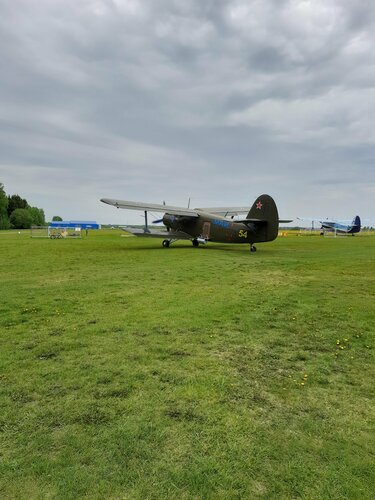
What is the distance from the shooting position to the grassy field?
8.07 feet

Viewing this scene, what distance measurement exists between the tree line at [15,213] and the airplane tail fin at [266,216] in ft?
316

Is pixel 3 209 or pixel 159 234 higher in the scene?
pixel 3 209

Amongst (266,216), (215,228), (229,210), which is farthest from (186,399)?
(229,210)

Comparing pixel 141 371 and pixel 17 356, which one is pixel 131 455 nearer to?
pixel 141 371

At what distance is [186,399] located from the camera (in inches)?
139

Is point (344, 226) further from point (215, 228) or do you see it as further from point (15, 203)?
point (15, 203)

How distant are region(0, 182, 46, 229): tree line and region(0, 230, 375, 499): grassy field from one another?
349 ft

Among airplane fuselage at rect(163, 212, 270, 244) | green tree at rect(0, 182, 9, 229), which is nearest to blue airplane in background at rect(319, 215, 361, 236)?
airplane fuselage at rect(163, 212, 270, 244)

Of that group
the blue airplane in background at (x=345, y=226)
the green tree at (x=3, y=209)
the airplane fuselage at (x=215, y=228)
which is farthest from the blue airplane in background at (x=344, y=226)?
the green tree at (x=3, y=209)

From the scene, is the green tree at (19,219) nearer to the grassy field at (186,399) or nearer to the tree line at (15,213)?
the tree line at (15,213)

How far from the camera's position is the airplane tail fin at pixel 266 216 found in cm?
2136

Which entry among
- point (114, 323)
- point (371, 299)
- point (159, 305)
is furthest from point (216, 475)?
point (371, 299)

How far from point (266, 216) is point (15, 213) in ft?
378

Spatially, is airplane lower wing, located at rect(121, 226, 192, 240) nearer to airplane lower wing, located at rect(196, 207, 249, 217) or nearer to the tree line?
airplane lower wing, located at rect(196, 207, 249, 217)
